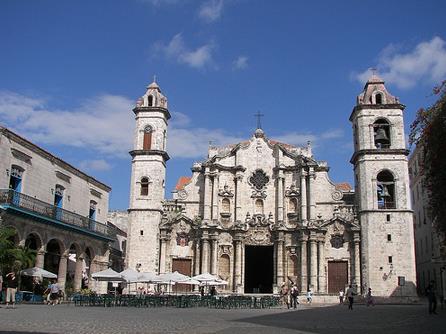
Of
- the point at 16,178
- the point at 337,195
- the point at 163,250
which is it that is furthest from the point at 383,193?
the point at 16,178

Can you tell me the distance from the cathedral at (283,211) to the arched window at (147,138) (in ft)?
0.28

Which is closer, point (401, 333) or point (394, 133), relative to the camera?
point (401, 333)

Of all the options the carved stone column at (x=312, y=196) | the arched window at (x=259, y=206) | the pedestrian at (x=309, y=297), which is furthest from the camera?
the arched window at (x=259, y=206)

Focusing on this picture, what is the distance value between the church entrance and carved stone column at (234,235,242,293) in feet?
10.3

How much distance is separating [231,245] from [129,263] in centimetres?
761

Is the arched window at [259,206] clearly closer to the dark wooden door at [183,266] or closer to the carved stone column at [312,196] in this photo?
the carved stone column at [312,196]

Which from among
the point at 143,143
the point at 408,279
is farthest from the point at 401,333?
the point at 143,143

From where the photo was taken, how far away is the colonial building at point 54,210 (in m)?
27.8

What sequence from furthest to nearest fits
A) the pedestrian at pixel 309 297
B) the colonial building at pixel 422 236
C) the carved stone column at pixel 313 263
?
the colonial building at pixel 422 236, the carved stone column at pixel 313 263, the pedestrian at pixel 309 297

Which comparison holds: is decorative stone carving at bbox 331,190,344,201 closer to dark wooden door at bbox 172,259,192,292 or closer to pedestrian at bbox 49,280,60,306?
dark wooden door at bbox 172,259,192,292

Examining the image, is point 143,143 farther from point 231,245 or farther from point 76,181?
point 231,245

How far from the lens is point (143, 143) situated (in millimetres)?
41812

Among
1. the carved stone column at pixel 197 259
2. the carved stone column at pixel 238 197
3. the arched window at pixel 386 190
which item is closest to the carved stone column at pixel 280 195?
the carved stone column at pixel 238 197

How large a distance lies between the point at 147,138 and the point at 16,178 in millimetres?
14095
